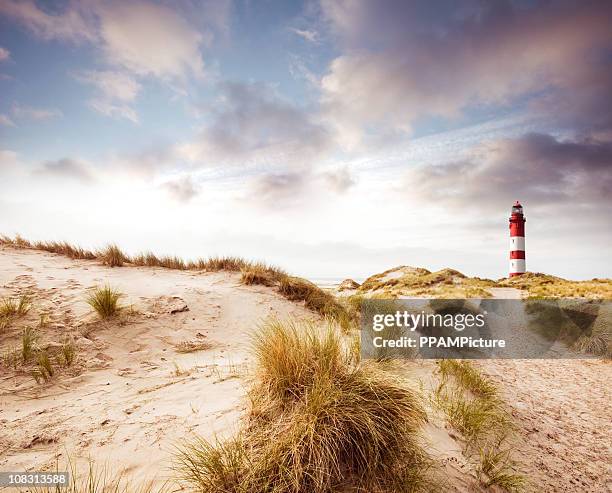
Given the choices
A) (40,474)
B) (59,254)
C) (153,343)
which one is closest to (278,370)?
(40,474)

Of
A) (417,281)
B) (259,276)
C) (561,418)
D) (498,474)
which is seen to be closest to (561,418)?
(561,418)

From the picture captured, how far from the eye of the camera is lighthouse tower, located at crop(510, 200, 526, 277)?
2352cm

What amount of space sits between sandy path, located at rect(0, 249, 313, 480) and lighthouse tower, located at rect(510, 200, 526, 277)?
2059 centimetres

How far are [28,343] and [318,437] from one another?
4695mm

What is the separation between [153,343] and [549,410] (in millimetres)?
6372

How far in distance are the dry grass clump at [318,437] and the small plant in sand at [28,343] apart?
351cm

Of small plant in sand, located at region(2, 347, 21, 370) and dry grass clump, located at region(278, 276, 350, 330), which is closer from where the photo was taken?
small plant in sand, located at region(2, 347, 21, 370)

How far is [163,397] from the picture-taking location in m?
3.97

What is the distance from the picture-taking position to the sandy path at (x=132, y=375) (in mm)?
3053

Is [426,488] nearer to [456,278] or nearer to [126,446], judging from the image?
[126,446]

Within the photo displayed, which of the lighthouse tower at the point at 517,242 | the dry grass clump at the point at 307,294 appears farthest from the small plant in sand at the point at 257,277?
the lighthouse tower at the point at 517,242

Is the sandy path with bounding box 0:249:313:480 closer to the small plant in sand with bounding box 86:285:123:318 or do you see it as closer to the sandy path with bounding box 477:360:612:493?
the small plant in sand with bounding box 86:285:123:318

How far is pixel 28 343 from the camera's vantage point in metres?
4.93

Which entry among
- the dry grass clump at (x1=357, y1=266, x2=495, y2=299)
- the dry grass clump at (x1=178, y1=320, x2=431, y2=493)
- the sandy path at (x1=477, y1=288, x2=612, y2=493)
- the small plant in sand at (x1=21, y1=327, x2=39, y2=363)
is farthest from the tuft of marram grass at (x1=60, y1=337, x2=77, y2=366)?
the dry grass clump at (x1=357, y1=266, x2=495, y2=299)
